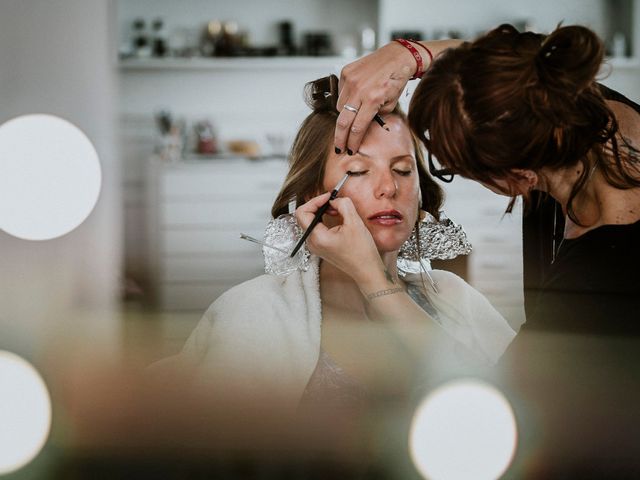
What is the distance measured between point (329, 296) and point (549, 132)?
48 centimetres

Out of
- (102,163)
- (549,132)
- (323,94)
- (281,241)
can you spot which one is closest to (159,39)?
(102,163)

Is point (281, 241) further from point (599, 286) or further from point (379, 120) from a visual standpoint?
point (599, 286)

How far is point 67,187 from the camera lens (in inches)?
52.3

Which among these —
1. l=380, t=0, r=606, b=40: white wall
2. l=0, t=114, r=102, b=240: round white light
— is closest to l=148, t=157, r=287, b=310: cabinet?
l=380, t=0, r=606, b=40: white wall

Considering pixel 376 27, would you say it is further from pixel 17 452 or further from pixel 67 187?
pixel 17 452

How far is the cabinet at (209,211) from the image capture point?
3225 mm

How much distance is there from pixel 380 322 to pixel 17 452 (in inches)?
19.5

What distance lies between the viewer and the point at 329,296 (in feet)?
3.79

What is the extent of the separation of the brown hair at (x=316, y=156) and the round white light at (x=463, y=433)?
337 mm

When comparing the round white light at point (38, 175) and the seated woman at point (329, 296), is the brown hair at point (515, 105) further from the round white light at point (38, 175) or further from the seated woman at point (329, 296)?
the round white light at point (38, 175)

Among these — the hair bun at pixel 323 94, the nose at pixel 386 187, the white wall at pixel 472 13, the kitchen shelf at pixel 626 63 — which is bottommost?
the nose at pixel 386 187

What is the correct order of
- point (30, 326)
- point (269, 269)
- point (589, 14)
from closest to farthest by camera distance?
point (269, 269) < point (30, 326) < point (589, 14)

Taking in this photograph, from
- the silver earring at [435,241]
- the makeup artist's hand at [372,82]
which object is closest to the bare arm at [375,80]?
the makeup artist's hand at [372,82]

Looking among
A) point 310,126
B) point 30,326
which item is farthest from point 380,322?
point 30,326
